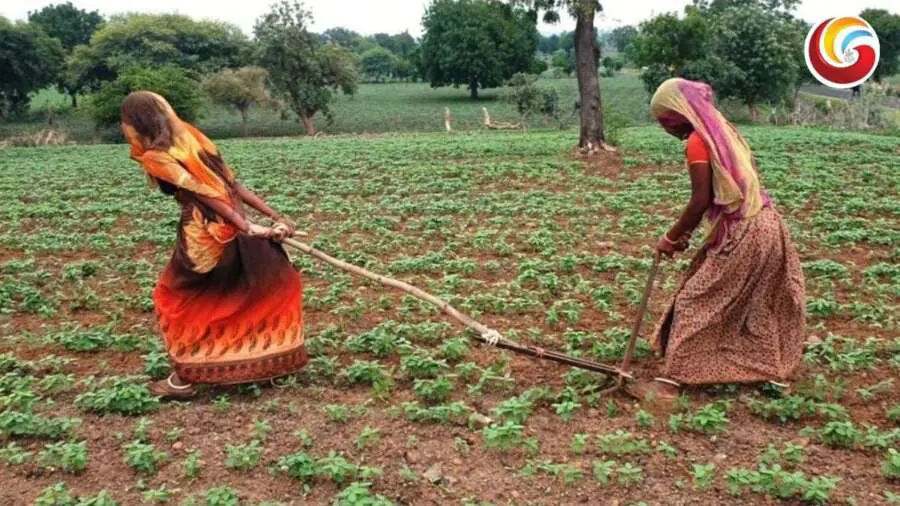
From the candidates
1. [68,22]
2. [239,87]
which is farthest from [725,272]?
[68,22]

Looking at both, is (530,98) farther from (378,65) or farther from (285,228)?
(378,65)

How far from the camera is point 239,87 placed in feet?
107

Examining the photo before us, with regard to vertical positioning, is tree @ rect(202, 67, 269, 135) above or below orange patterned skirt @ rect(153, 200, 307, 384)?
above

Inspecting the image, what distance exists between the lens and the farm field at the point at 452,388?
3758 millimetres

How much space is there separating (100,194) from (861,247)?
36.1 ft

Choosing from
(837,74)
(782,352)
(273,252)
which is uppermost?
(837,74)

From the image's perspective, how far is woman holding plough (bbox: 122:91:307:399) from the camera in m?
4.46

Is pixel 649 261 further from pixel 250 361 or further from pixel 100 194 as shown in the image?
pixel 100 194

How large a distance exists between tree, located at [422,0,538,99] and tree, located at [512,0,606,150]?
36.6 m

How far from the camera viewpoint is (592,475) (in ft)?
12.4

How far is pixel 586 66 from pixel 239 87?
68.3ft

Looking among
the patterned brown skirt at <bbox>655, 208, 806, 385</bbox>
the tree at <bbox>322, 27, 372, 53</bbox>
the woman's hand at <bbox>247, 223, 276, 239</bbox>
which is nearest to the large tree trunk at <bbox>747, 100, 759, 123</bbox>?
the patterned brown skirt at <bbox>655, 208, 806, 385</bbox>

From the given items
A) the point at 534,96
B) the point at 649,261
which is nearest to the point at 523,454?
the point at 649,261

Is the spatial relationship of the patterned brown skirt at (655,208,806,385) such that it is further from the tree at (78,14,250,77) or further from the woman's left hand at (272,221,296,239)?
the tree at (78,14,250,77)
